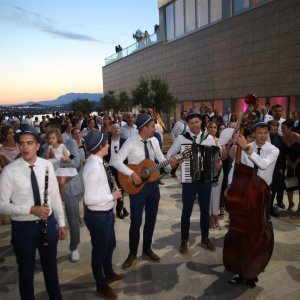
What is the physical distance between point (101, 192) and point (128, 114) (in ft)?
17.1

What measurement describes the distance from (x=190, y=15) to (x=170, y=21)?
360 cm

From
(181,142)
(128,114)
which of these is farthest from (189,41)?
(181,142)

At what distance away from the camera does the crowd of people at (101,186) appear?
3.15 metres

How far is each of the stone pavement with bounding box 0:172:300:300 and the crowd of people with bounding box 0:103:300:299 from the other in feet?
0.63

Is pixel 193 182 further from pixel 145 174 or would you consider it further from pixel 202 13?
pixel 202 13

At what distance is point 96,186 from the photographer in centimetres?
350

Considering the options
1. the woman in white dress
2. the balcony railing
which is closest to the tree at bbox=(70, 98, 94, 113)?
the balcony railing

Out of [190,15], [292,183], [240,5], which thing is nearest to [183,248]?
[292,183]

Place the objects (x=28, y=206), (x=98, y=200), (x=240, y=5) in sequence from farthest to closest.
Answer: (x=240, y=5) → (x=98, y=200) → (x=28, y=206)

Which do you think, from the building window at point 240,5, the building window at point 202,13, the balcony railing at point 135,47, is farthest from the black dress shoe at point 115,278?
the balcony railing at point 135,47

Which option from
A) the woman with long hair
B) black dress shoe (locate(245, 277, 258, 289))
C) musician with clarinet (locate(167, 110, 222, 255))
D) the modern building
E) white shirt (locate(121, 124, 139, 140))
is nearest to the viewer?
black dress shoe (locate(245, 277, 258, 289))

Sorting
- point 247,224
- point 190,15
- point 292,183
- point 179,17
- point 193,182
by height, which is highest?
point 179,17

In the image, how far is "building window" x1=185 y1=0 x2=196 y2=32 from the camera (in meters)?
24.8

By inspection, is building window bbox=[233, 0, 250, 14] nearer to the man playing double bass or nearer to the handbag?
the handbag
